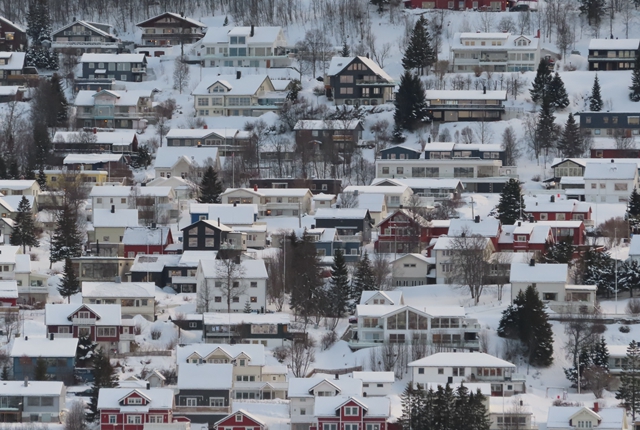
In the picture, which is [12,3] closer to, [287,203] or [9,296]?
[287,203]

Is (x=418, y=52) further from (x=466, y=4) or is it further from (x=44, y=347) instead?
(x=44, y=347)

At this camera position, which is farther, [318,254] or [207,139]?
[207,139]

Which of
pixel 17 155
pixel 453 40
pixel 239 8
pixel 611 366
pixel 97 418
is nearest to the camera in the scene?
pixel 97 418

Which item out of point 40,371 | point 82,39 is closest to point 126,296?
point 40,371

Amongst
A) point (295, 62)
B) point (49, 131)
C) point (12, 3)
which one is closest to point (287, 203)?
point (49, 131)

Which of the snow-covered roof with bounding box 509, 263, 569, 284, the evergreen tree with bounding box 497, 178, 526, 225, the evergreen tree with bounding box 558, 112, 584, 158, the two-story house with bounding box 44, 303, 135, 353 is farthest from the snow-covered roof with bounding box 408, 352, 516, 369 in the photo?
the evergreen tree with bounding box 558, 112, 584, 158

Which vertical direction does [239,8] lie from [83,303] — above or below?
above

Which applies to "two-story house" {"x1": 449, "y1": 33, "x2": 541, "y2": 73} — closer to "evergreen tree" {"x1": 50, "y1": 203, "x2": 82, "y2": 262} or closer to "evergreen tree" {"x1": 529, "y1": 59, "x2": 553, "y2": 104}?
"evergreen tree" {"x1": 529, "y1": 59, "x2": 553, "y2": 104}

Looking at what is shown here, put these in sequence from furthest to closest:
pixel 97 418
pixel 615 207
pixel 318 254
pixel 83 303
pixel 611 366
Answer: pixel 615 207 → pixel 318 254 → pixel 83 303 → pixel 611 366 → pixel 97 418
